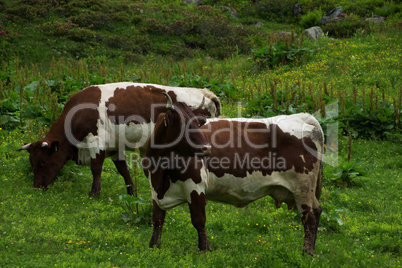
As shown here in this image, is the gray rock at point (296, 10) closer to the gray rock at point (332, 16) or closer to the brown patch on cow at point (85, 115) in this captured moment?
the gray rock at point (332, 16)

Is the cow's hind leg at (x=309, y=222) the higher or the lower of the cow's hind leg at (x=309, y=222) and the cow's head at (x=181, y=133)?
the lower

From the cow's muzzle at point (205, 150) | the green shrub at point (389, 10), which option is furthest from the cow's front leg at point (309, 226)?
the green shrub at point (389, 10)

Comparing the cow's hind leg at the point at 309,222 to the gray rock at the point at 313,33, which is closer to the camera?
the cow's hind leg at the point at 309,222

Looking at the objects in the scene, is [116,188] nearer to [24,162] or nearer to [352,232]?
[24,162]

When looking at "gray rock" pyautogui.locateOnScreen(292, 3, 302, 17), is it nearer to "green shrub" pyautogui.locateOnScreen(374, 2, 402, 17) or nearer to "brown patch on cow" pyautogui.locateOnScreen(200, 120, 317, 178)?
"green shrub" pyautogui.locateOnScreen(374, 2, 402, 17)

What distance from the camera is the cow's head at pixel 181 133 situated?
7.01m

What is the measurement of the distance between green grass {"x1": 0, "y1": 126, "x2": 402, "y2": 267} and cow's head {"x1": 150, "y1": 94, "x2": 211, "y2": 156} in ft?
5.92

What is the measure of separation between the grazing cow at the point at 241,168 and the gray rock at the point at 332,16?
28.0 metres

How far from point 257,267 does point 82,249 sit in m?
2.97

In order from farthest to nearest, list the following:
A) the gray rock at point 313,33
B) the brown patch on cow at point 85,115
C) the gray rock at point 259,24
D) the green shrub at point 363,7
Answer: the gray rock at point 259,24 < the green shrub at point 363,7 < the gray rock at point 313,33 < the brown patch on cow at point 85,115

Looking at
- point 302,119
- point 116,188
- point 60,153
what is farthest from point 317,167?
point 60,153

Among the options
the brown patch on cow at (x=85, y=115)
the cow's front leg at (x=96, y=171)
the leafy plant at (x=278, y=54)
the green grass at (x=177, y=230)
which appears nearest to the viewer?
the green grass at (x=177, y=230)

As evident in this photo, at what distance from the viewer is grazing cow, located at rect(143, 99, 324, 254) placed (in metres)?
7.43

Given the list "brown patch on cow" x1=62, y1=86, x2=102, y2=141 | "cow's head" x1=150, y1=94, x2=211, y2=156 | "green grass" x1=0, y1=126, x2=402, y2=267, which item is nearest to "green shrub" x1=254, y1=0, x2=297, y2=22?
"green grass" x1=0, y1=126, x2=402, y2=267
